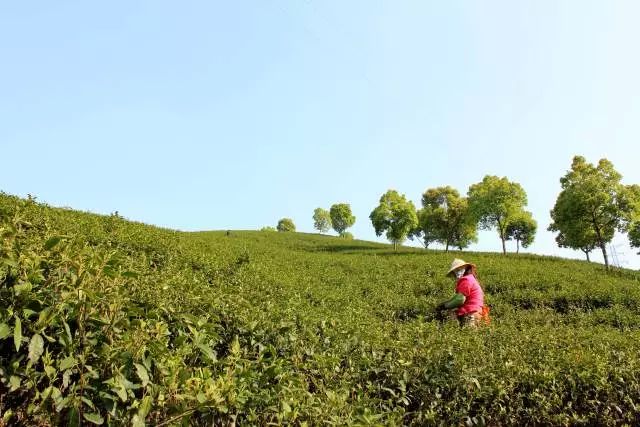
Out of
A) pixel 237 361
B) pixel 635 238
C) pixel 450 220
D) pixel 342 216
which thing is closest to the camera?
pixel 237 361

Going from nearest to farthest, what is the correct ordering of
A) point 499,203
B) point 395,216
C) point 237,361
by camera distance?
point 237,361 → point 499,203 → point 395,216

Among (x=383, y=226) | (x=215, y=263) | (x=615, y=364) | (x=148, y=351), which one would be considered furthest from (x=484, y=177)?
(x=148, y=351)

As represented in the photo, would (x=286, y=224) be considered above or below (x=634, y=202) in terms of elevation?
above

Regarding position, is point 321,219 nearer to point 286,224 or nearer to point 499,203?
point 286,224

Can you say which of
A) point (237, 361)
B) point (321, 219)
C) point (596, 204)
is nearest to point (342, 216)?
point (321, 219)

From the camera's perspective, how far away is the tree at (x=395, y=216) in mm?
56812

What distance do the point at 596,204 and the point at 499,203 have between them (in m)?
12.8

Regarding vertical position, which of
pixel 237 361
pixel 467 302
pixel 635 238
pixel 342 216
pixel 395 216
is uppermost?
pixel 342 216

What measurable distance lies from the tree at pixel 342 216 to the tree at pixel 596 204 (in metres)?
76.6

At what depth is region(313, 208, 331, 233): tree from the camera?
124m

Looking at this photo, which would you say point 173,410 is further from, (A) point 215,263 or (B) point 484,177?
(B) point 484,177

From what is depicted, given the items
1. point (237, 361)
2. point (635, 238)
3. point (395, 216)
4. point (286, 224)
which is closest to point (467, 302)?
point (237, 361)

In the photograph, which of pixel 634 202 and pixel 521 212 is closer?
pixel 634 202

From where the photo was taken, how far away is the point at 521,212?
1975 inches
